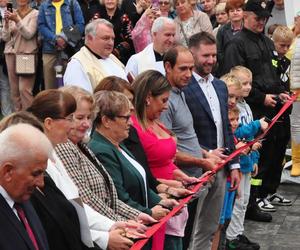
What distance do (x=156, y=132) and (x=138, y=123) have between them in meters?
0.15

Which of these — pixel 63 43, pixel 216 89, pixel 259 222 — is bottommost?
pixel 259 222

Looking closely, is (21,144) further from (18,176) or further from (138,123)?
Answer: (138,123)

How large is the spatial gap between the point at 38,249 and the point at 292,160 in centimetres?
767

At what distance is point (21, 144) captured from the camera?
3.77 metres

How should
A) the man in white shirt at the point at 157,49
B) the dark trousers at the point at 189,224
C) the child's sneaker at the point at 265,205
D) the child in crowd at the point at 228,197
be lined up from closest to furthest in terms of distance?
the dark trousers at the point at 189,224
the child in crowd at the point at 228,197
the man in white shirt at the point at 157,49
the child's sneaker at the point at 265,205

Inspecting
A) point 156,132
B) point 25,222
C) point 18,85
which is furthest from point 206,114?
point 18,85

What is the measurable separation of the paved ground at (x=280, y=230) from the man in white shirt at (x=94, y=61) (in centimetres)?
231

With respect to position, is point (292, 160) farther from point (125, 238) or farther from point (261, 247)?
point (125, 238)

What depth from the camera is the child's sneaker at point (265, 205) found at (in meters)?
10.0

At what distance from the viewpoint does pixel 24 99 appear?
1271cm

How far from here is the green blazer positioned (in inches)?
206

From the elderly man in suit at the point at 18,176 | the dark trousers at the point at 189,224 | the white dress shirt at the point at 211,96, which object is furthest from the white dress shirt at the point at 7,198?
the white dress shirt at the point at 211,96

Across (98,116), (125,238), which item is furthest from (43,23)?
(125,238)

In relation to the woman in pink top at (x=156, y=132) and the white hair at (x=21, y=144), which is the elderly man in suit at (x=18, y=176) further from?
the woman in pink top at (x=156, y=132)
